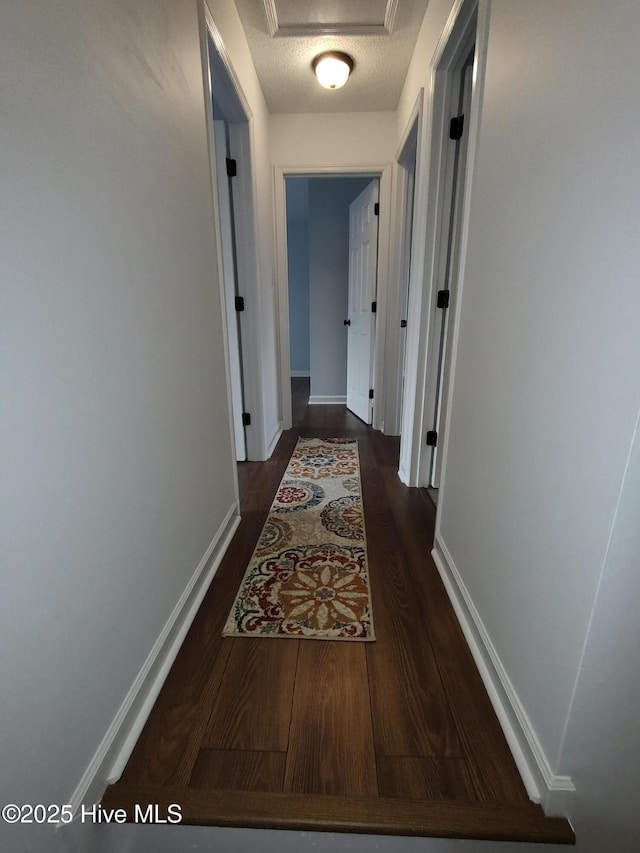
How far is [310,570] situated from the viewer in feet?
5.28

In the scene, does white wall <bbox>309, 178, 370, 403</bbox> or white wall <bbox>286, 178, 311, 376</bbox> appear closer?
white wall <bbox>309, 178, 370, 403</bbox>

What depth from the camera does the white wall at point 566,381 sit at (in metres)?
0.63

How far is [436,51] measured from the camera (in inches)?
66.3

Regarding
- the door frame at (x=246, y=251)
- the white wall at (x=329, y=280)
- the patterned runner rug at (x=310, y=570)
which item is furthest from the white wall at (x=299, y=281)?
the patterned runner rug at (x=310, y=570)

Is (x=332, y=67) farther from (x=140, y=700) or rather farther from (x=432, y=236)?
(x=140, y=700)

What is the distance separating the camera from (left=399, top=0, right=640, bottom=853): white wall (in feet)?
2.08

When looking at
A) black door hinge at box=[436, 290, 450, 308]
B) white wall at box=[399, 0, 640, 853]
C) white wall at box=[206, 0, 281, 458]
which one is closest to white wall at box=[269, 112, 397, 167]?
white wall at box=[206, 0, 281, 458]

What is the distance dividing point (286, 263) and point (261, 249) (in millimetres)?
603

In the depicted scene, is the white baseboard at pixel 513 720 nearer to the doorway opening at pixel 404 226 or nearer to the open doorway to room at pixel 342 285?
the doorway opening at pixel 404 226

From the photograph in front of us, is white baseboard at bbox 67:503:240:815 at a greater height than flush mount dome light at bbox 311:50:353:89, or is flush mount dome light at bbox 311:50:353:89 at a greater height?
flush mount dome light at bbox 311:50:353:89

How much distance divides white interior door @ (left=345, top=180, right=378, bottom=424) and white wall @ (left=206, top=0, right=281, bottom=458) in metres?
0.84

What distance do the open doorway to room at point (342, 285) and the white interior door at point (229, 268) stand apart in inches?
47.1

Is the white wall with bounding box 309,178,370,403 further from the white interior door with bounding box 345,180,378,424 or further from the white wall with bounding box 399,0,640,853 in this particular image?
the white wall with bounding box 399,0,640,853

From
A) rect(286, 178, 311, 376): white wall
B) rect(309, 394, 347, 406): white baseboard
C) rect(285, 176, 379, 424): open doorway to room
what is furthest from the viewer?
rect(286, 178, 311, 376): white wall
